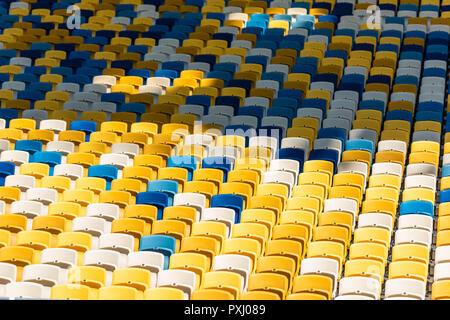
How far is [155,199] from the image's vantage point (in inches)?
448

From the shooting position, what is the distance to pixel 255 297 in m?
8.83

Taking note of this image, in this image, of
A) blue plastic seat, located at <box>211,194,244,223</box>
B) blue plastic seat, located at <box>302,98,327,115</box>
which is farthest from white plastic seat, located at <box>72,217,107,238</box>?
blue plastic seat, located at <box>302,98,327,115</box>

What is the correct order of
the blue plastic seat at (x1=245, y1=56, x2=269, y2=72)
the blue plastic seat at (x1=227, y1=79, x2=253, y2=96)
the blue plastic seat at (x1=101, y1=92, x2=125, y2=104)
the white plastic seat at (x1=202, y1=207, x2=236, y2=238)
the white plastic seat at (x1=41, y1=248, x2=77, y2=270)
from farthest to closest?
1. the blue plastic seat at (x1=245, y1=56, x2=269, y2=72)
2. the blue plastic seat at (x1=227, y1=79, x2=253, y2=96)
3. the blue plastic seat at (x1=101, y1=92, x2=125, y2=104)
4. the white plastic seat at (x1=202, y1=207, x2=236, y2=238)
5. the white plastic seat at (x1=41, y1=248, x2=77, y2=270)

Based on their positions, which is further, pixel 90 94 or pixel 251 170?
pixel 90 94

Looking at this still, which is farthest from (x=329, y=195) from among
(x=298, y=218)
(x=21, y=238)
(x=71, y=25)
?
(x=71, y=25)

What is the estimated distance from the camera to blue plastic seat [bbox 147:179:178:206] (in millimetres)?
11664

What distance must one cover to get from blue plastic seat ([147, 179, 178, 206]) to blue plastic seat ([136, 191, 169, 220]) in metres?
0.20

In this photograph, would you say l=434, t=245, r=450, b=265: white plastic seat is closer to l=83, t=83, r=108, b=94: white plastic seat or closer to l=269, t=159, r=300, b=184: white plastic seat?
l=269, t=159, r=300, b=184: white plastic seat

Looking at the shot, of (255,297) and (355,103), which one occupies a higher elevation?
(355,103)

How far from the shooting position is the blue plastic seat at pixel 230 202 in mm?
11172

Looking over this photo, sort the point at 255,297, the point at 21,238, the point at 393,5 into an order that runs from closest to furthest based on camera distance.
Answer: the point at 255,297 < the point at 21,238 < the point at 393,5

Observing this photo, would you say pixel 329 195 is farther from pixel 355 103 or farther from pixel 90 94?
pixel 90 94

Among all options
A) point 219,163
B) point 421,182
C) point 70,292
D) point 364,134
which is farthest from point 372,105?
point 70,292
